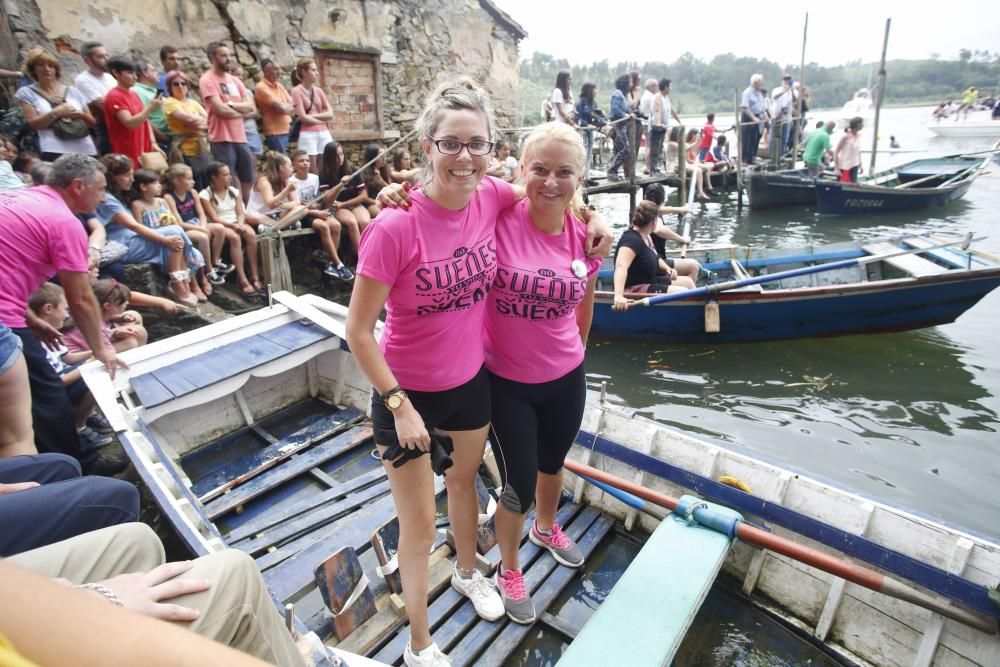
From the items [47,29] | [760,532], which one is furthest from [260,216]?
[760,532]

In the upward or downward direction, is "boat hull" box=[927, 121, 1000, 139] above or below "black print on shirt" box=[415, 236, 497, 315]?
above

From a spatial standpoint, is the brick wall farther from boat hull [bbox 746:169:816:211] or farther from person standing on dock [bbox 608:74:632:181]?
boat hull [bbox 746:169:816:211]

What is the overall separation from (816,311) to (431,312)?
577 centimetres

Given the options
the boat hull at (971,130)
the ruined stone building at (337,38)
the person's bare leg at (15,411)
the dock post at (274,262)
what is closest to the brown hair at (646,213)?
the dock post at (274,262)

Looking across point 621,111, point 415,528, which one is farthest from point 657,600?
point 621,111

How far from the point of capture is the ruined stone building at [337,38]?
20.8ft

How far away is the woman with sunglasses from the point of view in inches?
67.1

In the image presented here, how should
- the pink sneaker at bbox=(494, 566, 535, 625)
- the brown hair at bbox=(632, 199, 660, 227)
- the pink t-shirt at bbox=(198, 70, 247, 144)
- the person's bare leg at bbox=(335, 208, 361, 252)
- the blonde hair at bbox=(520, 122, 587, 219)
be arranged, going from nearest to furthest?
the blonde hair at bbox=(520, 122, 587, 219), the pink sneaker at bbox=(494, 566, 535, 625), the brown hair at bbox=(632, 199, 660, 227), the pink t-shirt at bbox=(198, 70, 247, 144), the person's bare leg at bbox=(335, 208, 361, 252)

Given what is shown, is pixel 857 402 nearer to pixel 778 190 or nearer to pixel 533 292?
pixel 533 292

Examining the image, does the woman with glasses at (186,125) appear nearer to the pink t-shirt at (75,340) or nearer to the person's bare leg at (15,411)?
the pink t-shirt at (75,340)

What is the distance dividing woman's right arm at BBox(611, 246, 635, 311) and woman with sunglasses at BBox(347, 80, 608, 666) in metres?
3.94

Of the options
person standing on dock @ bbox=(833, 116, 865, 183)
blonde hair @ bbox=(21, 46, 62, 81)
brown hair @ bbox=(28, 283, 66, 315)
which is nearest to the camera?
brown hair @ bbox=(28, 283, 66, 315)

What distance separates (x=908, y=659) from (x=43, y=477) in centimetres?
354

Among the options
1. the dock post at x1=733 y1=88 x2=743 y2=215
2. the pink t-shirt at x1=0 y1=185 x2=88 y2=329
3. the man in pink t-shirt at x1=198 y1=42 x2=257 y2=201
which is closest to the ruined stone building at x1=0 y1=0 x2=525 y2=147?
the man in pink t-shirt at x1=198 y1=42 x2=257 y2=201
